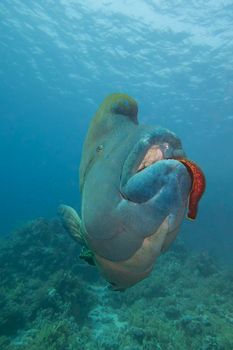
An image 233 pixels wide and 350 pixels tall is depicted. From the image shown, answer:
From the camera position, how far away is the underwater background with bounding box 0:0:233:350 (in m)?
8.44

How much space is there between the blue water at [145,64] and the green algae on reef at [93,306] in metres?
15.4

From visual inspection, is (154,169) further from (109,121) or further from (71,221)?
(71,221)

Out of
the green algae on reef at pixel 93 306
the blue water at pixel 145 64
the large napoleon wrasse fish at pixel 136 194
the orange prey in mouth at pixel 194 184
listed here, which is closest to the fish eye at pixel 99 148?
the large napoleon wrasse fish at pixel 136 194

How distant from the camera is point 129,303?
34.3 ft

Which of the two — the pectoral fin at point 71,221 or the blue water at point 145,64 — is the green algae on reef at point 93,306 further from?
the blue water at point 145,64

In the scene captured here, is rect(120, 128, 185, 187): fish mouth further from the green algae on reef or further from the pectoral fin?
the green algae on reef

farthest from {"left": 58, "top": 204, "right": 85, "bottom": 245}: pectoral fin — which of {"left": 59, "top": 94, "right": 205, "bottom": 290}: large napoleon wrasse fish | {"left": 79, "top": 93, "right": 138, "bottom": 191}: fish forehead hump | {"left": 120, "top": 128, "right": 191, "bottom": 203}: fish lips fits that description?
{"left": 120, "top": 128, "right": 191, "bottom": 203}: fish lips

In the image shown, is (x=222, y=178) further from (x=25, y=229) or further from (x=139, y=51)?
(x=25, y=229)

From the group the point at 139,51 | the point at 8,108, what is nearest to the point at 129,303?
the point at 139,51

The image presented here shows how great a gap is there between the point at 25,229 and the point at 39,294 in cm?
583

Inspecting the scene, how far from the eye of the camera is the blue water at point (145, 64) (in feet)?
77.1

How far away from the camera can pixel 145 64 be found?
98.8 feet

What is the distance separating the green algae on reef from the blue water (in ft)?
50.5

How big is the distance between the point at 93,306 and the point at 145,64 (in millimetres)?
25366
